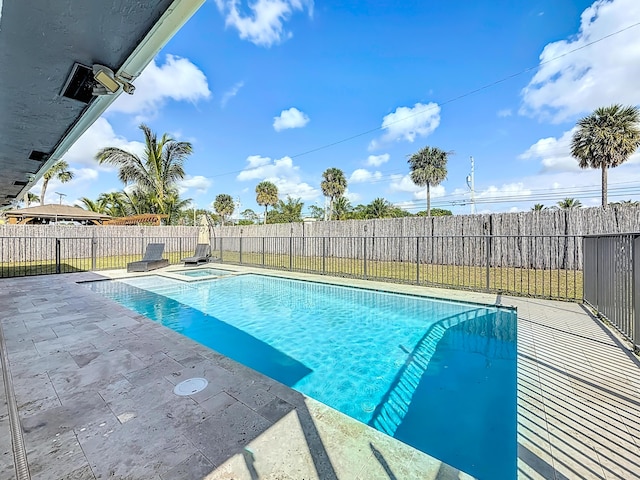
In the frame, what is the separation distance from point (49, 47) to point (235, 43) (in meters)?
10.4

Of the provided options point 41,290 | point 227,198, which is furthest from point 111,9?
point 227,198

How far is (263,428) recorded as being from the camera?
5.97ft

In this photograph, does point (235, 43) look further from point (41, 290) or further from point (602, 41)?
point (602, 41)

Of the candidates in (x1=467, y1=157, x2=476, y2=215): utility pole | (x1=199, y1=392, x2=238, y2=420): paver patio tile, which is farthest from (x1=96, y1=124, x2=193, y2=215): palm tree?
(x1=467, y1=157, x2=476, y2=215): utility pole

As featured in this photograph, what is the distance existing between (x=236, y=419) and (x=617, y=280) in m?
4.61

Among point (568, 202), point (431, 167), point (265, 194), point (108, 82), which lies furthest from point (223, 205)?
point (108, 82)

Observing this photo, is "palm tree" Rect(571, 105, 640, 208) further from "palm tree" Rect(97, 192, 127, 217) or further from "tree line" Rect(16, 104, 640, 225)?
"palm tree" Rect(97, 192, 127, 217)

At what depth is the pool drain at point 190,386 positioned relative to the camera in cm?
226

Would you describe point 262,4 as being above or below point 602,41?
above

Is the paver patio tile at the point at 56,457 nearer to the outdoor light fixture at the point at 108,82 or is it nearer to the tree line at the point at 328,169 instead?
the outdoor light fixture at the point at 108,82

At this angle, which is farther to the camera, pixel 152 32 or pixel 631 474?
pixel 631 474

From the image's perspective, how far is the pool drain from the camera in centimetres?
226

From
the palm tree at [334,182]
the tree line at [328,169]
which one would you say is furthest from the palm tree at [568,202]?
the palm tree at [334,182]

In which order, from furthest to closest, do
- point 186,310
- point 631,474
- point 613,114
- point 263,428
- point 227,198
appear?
1. point 227,198
2. point 613,114
3. point 186,310
4. point 263,428
5. point 631,474
